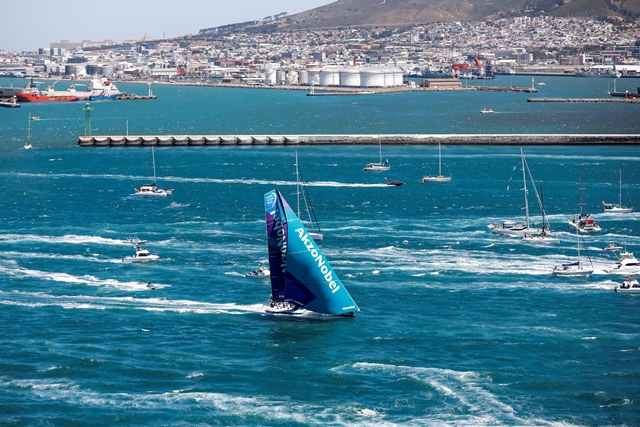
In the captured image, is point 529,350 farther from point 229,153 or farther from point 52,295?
point 229,153

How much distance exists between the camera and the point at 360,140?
113438 mm

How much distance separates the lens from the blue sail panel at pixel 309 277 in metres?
43.7

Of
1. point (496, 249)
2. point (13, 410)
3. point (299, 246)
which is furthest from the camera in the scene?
point (496, 249)

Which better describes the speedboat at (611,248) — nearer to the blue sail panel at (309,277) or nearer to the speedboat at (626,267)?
the speedboat at (626,267)

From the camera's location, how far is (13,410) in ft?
113

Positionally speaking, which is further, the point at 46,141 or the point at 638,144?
the point at 46,141

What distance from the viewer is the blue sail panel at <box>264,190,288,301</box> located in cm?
4438

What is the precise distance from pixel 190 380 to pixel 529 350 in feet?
43.4

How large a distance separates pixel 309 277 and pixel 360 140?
2786 inches

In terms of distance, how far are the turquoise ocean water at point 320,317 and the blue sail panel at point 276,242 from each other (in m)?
1.61

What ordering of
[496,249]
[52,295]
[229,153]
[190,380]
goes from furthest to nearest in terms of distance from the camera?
[229,153], [496,249], [52,295], [190,380]

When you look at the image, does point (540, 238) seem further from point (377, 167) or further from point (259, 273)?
point (377, 167)

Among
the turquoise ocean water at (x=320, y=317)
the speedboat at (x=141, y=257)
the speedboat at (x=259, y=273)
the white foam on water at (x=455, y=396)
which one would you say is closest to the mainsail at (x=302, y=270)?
the turquoise ocean water at (x=320, y=317)

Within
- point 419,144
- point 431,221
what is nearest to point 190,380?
point 431,221
